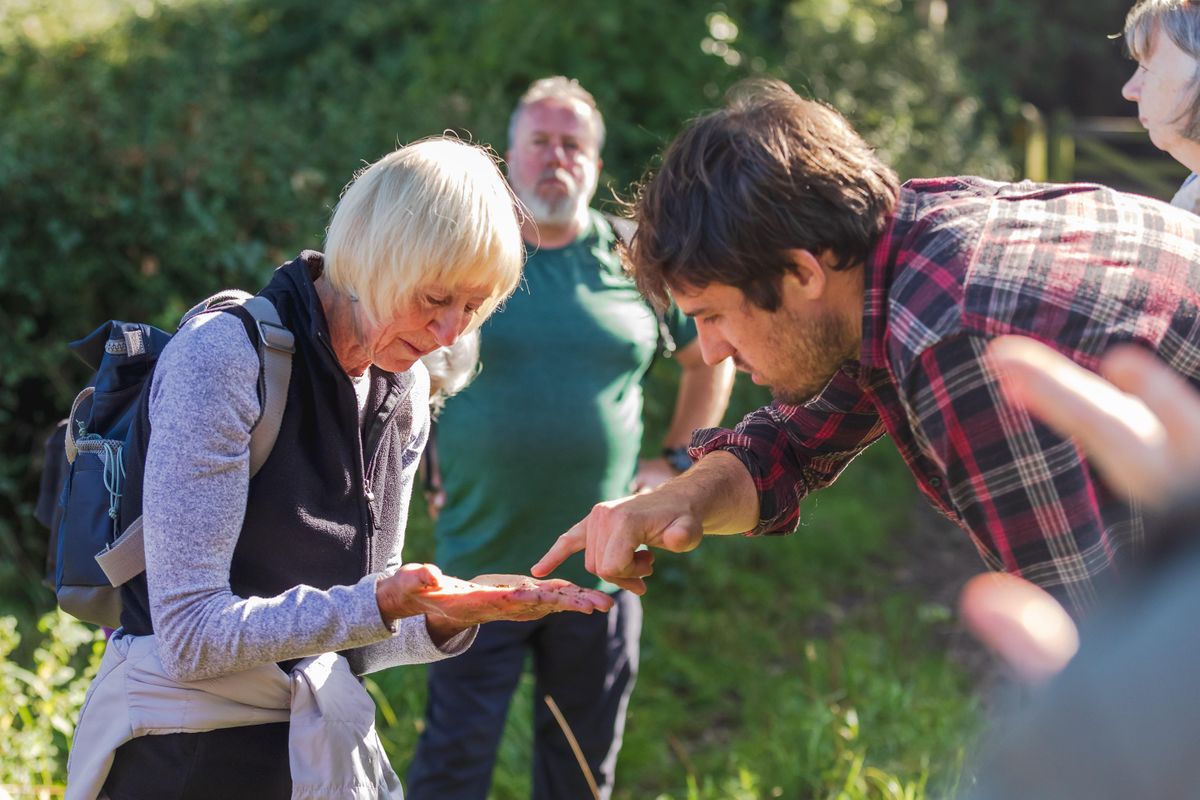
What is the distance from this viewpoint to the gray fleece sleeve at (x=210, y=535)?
1.80 meters

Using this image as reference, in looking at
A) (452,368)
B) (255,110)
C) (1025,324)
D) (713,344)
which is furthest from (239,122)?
(1025,324)

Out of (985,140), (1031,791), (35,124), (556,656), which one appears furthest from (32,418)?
(985,140)

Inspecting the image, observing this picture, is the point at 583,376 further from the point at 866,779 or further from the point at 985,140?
the point at 985,140

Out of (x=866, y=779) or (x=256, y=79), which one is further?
(x=256, y=79)

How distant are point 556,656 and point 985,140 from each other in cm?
571

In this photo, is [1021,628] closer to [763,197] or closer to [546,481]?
[763,197]

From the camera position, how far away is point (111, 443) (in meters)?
2.02

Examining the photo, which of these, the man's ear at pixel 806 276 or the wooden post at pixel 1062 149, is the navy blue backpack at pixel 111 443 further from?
the wooden post at pixel 1062 149

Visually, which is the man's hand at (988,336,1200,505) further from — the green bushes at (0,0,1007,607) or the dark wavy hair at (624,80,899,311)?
the green bushes at (0,0,1007,607)

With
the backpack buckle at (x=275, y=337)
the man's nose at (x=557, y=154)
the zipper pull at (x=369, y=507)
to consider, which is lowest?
the man's nose at (x=557, y=154)

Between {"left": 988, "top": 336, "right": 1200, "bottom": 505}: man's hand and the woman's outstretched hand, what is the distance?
3.24ft

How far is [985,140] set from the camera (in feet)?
25.8

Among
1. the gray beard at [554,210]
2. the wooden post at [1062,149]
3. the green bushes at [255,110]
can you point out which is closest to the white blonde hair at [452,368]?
the gray beard at [554,210]

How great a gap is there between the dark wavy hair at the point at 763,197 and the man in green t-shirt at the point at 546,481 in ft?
3.89
